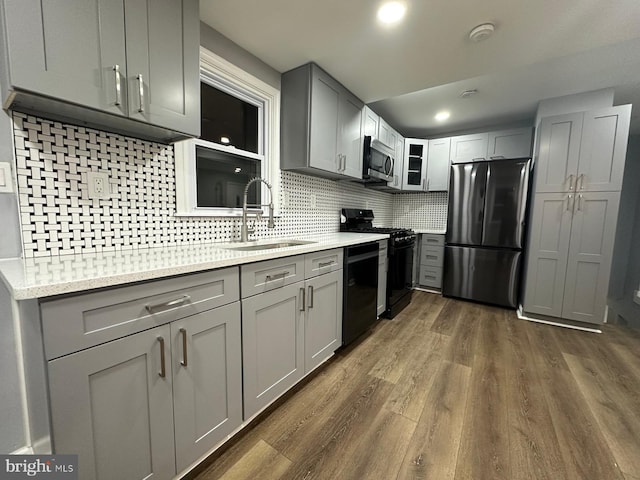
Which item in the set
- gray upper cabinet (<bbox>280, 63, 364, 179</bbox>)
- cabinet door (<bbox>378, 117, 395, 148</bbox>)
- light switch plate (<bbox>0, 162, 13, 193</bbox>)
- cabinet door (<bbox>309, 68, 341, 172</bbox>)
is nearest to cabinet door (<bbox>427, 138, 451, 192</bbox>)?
cabinet door (<bbox>378, 117, 395, 148</bbox>)

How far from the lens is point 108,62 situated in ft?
3.27

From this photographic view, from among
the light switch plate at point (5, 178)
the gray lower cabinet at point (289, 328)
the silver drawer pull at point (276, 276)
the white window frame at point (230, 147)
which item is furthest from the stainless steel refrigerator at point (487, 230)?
the light switch plate at point (5, 178)

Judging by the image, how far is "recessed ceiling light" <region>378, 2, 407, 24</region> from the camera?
4.63 feet

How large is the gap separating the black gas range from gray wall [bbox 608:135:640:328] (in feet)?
11.1

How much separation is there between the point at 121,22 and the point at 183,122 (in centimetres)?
39

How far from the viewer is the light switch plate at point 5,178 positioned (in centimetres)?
101

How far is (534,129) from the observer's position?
329cm

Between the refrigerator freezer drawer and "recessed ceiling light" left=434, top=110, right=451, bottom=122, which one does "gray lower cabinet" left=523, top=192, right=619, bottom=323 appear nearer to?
the refrigerator freezer drawer

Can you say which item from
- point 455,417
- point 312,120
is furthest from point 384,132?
point 455,417

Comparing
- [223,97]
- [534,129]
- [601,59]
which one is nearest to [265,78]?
[223,97]

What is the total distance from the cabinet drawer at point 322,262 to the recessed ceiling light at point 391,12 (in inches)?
57.1

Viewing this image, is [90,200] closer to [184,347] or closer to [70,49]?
[70,49]

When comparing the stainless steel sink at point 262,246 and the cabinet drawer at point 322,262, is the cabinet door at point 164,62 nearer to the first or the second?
the stainless steel sink at point 262,246

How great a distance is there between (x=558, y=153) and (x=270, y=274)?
327cm
